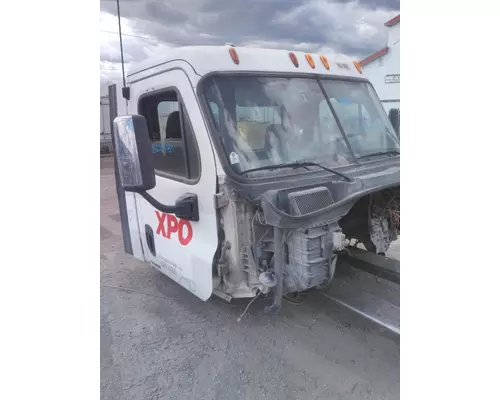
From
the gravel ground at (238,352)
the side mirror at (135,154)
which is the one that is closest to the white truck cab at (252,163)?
the side mirror at (135,154)

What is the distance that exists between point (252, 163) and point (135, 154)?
0.77 meters

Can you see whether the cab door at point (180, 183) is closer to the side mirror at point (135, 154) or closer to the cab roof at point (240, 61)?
the cab roof at point (240, 61)

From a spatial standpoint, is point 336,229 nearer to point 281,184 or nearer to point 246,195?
point 281,184

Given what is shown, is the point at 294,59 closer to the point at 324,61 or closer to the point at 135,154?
the point at 324,61

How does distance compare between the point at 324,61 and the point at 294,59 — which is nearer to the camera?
the point at 294,59

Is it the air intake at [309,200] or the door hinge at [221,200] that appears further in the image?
the door hinge at [221,200]

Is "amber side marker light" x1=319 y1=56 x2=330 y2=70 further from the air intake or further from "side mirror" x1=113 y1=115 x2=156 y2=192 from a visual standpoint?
"side mirror" x1=113 y1=115 x2=156 y2=192

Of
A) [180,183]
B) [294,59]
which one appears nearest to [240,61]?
[294,59]

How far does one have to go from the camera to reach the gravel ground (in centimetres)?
225

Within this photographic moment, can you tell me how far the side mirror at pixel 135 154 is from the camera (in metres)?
1.88

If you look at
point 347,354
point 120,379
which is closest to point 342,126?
point 347,354

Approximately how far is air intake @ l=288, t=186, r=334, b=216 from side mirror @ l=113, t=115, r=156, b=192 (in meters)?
0.76

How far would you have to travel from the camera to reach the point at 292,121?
2623mm

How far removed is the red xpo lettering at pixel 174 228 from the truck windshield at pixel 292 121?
0.64 meters
